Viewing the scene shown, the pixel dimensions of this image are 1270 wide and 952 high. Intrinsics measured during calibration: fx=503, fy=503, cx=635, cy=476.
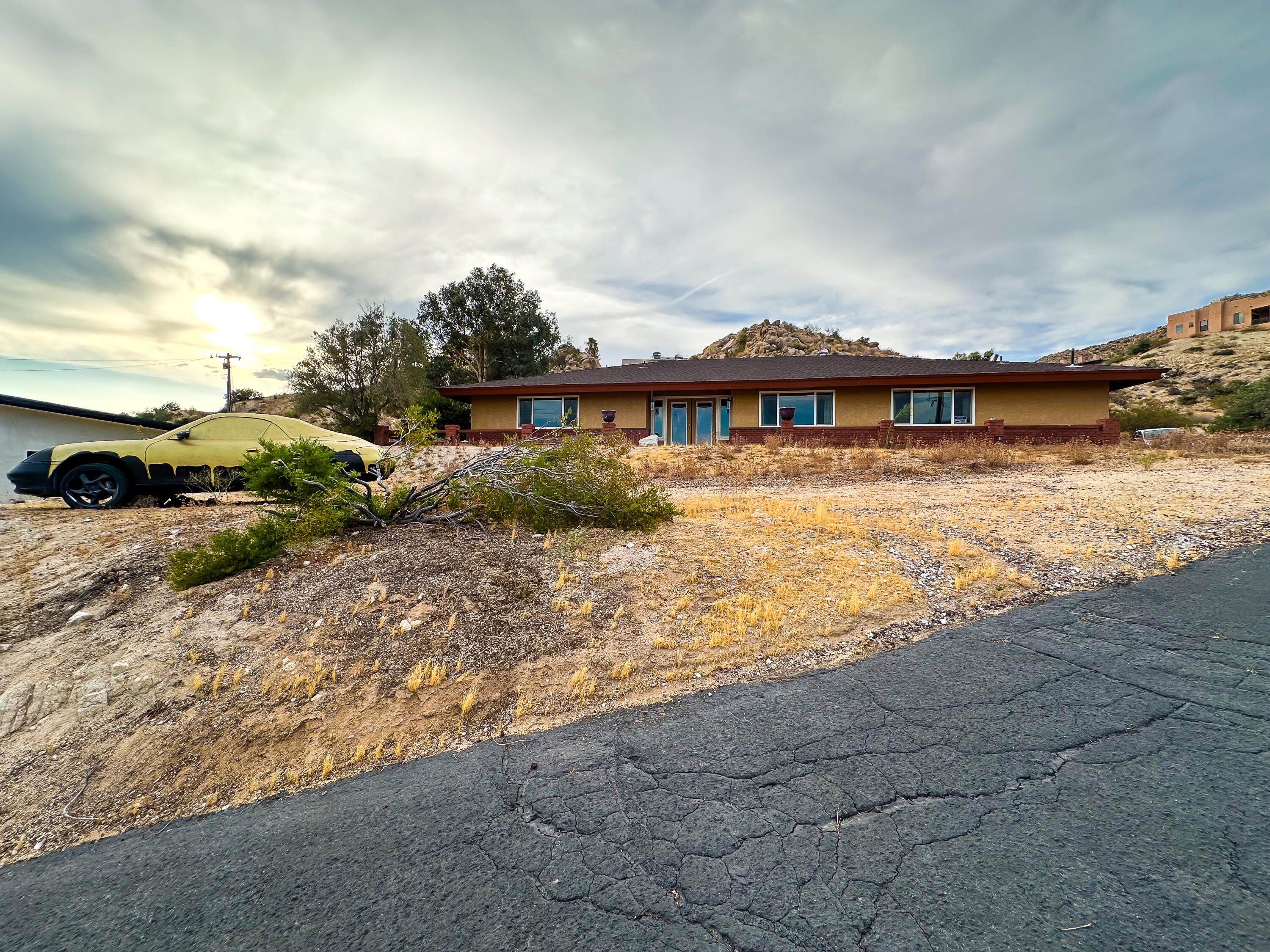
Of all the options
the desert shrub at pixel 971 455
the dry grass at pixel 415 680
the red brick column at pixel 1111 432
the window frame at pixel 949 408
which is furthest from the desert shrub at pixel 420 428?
the red brick column at pixel 1111 432

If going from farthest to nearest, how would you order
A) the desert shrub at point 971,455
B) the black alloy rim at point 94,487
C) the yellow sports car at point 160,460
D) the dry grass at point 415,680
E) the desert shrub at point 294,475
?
the desert shrub at point 971,455
the black alloy rim at point 94,487
the yellow sports car at point 160,460
the desert shrub at point 294,475
the dry grass at point 415,680

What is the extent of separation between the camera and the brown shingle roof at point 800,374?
1683 centimetres

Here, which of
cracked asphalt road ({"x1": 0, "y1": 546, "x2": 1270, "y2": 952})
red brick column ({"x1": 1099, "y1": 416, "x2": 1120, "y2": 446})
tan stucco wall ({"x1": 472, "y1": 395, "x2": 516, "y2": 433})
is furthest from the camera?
tan stucco wall ({"x1": 472, "y1": 395, "x2": 516, "y2": 433})

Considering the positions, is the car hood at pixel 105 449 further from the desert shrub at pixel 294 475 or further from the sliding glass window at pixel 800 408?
the sliding glass window at pixel 800 408

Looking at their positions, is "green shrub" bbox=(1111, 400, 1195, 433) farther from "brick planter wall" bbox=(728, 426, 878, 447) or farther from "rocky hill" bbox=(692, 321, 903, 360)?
"rocky hill" bbox=(692, 321, 903, 360)

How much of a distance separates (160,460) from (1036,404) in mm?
23793

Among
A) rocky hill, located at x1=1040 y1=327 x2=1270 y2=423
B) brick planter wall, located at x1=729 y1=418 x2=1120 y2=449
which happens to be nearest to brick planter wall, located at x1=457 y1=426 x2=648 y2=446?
brick planter wall, located at x1=729 y1=418 x2=1120 y2=449

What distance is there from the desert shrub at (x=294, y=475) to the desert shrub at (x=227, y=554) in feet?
1.16

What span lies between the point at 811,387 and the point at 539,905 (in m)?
18.4

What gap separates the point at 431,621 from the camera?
440 cm

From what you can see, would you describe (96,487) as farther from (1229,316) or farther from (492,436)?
(1229,316)

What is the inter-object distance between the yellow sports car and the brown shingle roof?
1061 cm

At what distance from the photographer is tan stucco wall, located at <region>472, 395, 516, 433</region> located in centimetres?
2052

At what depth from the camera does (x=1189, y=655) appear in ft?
11.1
